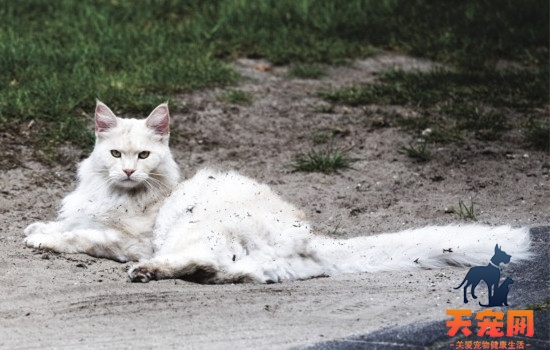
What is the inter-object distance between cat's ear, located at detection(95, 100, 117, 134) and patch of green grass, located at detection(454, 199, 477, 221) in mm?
2712

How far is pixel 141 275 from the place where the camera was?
5594 millimetres

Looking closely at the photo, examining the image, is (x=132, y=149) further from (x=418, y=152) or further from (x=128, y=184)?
(x=418, y=152)

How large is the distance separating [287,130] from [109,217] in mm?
3364

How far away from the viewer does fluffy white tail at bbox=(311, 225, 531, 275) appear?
19.3 feet

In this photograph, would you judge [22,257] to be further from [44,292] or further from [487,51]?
[487,51]

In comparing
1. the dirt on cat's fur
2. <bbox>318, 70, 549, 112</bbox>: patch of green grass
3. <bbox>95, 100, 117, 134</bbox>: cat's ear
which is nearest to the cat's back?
the dirt on cat's fur

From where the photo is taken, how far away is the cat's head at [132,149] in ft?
21.6

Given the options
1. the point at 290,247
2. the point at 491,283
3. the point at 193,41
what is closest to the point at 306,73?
the point at 193,41

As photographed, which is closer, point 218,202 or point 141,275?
point 141,275

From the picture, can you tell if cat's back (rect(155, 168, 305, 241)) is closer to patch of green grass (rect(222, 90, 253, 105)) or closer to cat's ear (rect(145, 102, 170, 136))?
cat's ear (rect(145, 102, 170, 136))

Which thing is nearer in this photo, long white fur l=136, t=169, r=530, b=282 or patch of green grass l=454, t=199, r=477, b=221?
long white fur l=136, t=169, r=530, b=282

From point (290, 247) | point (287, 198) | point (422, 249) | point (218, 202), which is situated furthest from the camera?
point (287, 198)

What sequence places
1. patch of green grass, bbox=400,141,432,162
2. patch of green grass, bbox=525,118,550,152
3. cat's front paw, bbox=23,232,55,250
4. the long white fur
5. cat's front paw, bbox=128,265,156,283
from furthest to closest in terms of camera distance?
Answer: patch of green grass, bbox=525,118,550,152 < patch of green grass, bbox=400,141,432,162 < cat's front paw, bbox=23,232,55,250 < the long white fur < cat's front paw, bbox=128,265,156,283

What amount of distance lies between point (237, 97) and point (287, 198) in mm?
2441
